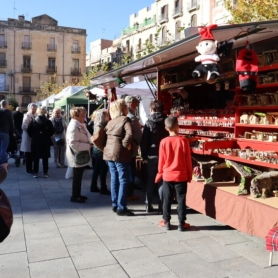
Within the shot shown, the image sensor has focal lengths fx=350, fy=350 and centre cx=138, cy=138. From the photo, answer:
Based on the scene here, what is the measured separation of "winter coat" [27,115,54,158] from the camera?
25.6 feet

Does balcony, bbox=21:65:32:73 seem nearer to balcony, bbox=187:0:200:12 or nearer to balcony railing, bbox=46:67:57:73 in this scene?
balcony railing, bbox=46:67:57:73

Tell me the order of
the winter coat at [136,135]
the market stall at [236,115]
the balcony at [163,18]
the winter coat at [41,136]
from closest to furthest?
the market stall at [236,115], the winter coat at [136,135], the winter coat at [41,136], the balcony at [163,18]

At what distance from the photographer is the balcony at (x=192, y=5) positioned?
32.4 metres

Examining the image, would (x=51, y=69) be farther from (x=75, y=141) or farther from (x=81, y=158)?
(x=81, y=158)

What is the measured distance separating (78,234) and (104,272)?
113 centimetres

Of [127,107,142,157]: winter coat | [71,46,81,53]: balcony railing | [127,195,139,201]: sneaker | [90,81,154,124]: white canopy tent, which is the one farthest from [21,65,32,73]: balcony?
[127,107,142,157]: winter coat

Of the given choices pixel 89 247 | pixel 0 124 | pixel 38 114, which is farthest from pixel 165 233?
pixel 0 124

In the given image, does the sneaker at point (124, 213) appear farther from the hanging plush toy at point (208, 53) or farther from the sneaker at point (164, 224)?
the hanging plush toy at point (208, 53)

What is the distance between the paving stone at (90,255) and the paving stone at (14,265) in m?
0.47

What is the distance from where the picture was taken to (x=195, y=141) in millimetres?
5512

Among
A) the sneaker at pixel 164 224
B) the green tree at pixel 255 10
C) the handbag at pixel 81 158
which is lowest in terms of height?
the sneaker at pixel 164 224

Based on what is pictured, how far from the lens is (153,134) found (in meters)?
4.97

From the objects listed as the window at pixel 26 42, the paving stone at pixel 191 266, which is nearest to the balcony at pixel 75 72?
the window at pixel 26 42

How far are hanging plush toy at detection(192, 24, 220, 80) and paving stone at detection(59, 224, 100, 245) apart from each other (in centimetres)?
229
